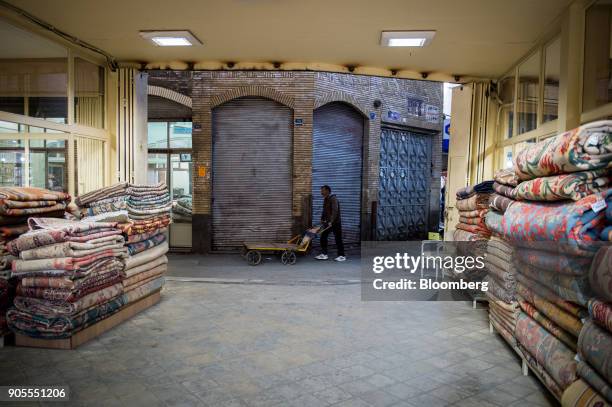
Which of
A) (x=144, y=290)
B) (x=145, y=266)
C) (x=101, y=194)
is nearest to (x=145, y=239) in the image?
(x=145, y=266)

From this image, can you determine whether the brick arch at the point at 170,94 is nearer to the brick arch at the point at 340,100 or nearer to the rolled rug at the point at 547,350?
the brick arch at the point at 340,100

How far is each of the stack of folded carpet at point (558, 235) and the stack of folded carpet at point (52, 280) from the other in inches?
168

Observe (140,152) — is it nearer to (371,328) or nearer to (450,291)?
(371,328)

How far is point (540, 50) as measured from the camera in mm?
6242

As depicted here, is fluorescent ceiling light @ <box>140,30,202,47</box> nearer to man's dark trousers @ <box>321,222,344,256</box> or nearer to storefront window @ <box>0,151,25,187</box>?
storefront window @ <box>0,151,25,187</box>

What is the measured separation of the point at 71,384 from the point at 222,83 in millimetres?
8445

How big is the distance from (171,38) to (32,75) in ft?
6.21

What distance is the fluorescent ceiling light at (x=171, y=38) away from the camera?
6.36 metres

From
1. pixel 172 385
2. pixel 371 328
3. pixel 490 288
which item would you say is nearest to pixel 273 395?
pixel 172 385

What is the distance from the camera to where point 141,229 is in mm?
6176

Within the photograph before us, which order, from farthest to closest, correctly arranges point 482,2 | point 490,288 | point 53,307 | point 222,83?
point 222,83, point 490,288, point 482,2, point 53,307

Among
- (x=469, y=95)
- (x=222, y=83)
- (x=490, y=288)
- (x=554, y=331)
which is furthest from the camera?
(x=222, y=83)

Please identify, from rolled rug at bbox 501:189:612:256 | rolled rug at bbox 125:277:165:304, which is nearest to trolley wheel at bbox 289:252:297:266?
rolled rug at bbox 125:277:165:304

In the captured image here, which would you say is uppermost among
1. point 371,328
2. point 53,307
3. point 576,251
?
point 576,251
